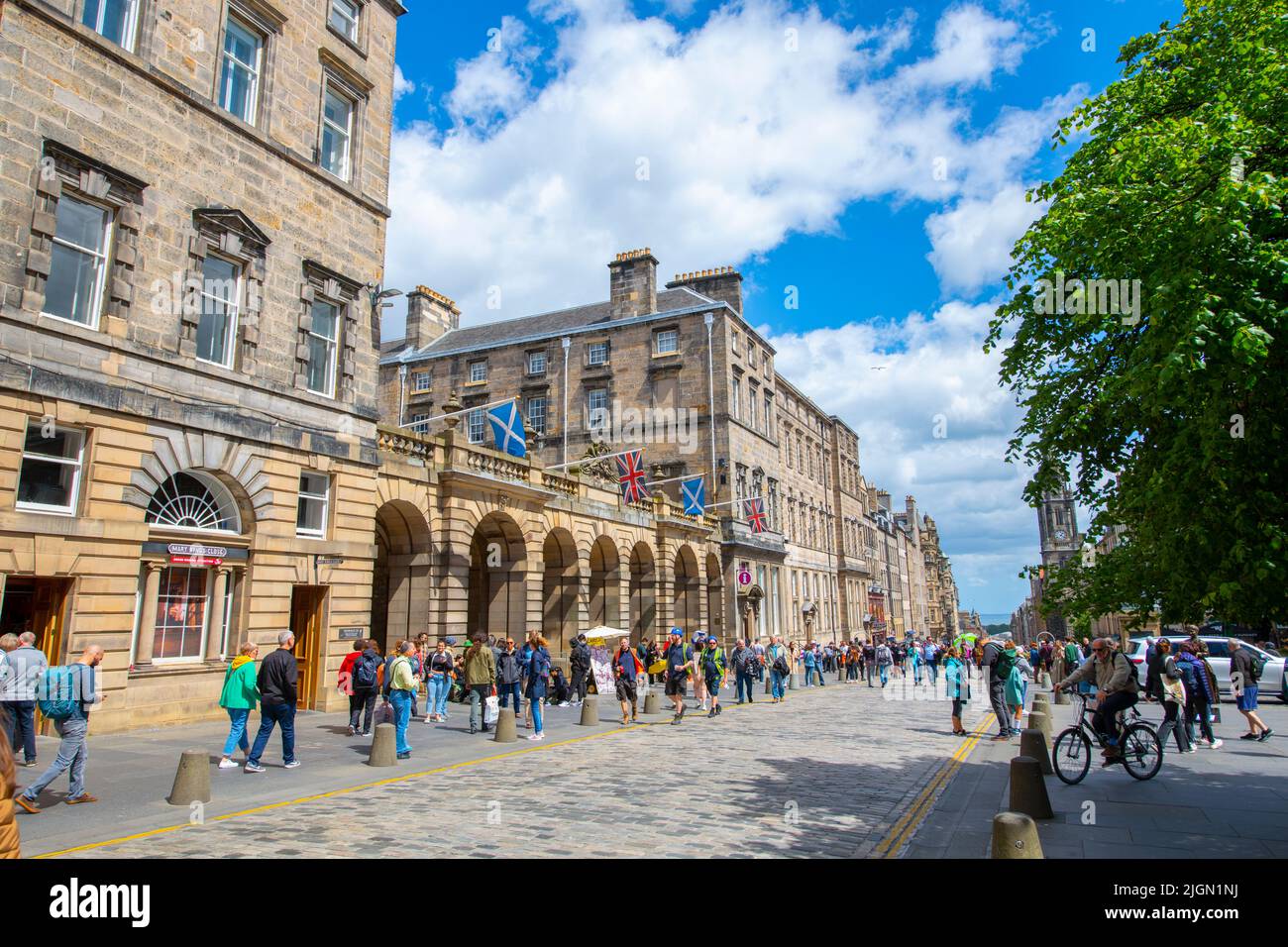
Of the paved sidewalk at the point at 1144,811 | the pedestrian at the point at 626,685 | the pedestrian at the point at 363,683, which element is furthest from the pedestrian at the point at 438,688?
the paved sidewalk at the point at 1144,811

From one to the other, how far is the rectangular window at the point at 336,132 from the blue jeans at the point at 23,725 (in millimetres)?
13876

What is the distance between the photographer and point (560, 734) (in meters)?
15.0

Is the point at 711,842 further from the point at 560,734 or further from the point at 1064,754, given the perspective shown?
the point at 560,734

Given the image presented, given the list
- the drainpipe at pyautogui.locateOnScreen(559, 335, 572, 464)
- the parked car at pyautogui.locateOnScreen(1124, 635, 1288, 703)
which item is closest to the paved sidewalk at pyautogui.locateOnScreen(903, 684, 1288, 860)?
the parked car at pyautogui.locateOnScreen(1124, 635, 1288, 703)

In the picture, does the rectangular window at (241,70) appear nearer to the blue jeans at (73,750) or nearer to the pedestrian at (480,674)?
the pedestrian at (480,674)

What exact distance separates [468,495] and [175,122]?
10988mm

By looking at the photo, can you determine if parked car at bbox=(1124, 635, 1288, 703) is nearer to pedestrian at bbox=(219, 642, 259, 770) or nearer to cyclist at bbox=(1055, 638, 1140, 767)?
cyclist at bbox=(1055, 638, 1140, 767)

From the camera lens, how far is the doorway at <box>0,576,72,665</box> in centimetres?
1210

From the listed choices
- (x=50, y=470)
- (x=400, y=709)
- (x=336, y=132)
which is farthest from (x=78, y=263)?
(x=400, y=709)

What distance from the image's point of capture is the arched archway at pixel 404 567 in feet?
68.3

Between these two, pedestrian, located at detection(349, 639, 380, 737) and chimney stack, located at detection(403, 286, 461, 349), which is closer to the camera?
pedestrian, located at detection(349, 639, 380, 737)

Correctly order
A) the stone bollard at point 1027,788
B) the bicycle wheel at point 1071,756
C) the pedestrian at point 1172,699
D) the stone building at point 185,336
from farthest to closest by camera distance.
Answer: the stone building at point 185,336, the pedestrian at point 1172,699, the bicycle wheel at point 1071,756, the stone bollard at point 1027,788

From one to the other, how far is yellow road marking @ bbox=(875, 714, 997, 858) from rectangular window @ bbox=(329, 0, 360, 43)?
2068 centimetres
